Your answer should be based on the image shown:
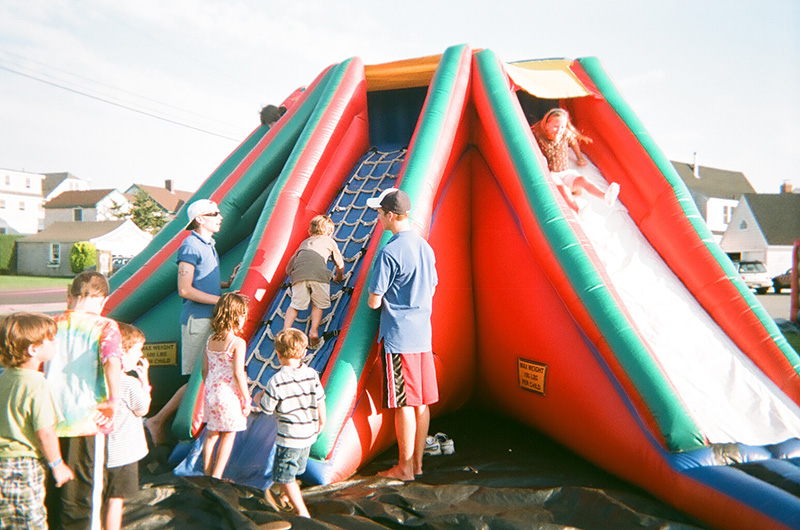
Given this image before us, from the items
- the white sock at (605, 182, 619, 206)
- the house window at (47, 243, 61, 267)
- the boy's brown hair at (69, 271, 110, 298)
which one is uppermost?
the white sock at (605, 182, 619, 206)

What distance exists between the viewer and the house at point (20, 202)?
44.1m

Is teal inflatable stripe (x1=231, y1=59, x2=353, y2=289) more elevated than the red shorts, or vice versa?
teal inflatable stripe (x1=231, y1=59, x2=353, y2=289)

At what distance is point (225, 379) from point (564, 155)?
2977mm

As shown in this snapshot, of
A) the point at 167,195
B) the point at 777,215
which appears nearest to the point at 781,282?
the point at 777,215

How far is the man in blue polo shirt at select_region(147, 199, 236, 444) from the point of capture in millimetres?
3506

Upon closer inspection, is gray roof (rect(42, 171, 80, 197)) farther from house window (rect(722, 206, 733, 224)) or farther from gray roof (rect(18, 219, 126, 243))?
house window (rect(722, 206, 733, 224))

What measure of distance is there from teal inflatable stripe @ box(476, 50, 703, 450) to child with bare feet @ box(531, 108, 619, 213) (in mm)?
487

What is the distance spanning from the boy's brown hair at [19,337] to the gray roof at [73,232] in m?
30.9

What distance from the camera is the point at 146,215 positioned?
32.2 meters

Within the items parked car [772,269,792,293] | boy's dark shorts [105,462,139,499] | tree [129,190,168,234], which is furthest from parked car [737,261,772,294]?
tree [129,190,168,234]

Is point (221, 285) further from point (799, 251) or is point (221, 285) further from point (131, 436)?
point (799, 251)

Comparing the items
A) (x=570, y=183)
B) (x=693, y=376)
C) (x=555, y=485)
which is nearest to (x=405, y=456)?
(x=555, y=485)

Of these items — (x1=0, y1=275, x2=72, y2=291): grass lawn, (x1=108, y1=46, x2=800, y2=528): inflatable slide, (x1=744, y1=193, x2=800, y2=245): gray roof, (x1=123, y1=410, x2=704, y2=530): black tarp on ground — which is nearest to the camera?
(x1=123, y1=410, x2=704, y2=530): black tarp on ground

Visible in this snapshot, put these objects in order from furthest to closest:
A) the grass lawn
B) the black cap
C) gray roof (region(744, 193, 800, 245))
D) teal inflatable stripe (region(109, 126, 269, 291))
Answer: gray roof (region(744, 193, 800, 245)) < the grass lawn < teal inflatable stripe (region(109, 126, 269, 291)) < the black cap
